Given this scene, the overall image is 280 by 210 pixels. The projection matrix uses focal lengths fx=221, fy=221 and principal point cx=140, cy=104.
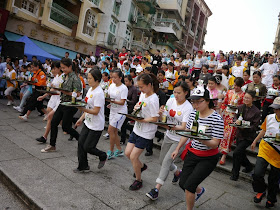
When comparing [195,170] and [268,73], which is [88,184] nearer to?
[195,170]

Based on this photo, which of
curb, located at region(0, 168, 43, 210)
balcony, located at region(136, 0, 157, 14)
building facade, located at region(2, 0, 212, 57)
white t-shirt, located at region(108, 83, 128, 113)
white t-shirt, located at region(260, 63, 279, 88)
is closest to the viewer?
curb, located at region(0, 168, 43, 210)

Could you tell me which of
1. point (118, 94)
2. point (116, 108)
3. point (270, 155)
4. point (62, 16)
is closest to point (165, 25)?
point (62, 16)

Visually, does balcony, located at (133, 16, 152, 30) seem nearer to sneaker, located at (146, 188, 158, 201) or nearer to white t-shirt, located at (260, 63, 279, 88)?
white t-shirt, located at (260, 63, 279, 88)

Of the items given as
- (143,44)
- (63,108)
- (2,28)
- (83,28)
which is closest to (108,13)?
(83,28)

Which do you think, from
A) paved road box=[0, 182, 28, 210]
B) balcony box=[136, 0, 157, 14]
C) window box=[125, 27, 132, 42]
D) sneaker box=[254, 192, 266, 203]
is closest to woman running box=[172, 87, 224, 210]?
sneaker box=[254, 192, 266, 203]

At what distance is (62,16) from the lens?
22453 millimetres

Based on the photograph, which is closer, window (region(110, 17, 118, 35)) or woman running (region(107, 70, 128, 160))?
woman running (region(107, 70, 128, 160))

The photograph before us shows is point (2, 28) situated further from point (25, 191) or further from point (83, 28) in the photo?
point (25, 191)

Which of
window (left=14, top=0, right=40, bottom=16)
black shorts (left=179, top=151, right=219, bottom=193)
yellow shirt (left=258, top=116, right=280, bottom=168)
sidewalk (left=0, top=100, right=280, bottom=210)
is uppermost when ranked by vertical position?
window (left=14, top=0, right=40, bottom=16)

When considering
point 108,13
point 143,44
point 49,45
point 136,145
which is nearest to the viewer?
point 136,145

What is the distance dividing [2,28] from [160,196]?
18305 mm

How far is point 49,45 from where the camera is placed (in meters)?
22.0

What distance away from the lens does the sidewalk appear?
349 centimetres

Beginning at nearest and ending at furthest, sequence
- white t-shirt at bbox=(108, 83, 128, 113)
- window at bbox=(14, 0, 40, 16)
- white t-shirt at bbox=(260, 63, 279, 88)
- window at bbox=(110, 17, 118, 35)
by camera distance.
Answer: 1. white t-shirt at bbox=(108, 83, 128, 113)
2. white t-shirt at bbox=(260, 63, 279, 88)
3. window at bbox=(14, 0, 40, 16)
4. window at bbox=(110, 17, 118, 35)
